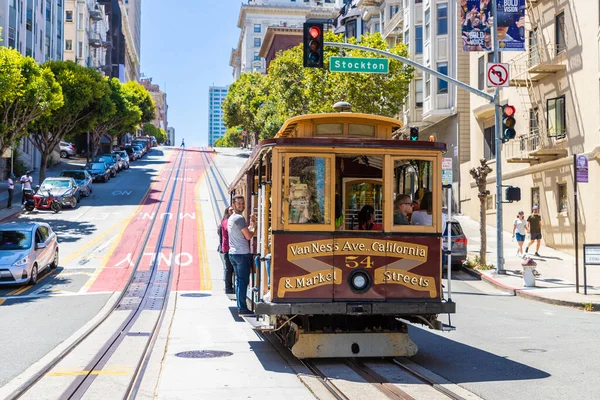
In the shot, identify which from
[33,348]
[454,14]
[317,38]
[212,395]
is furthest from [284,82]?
[212,395]

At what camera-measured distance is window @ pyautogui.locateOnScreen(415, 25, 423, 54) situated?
4706 centimetres

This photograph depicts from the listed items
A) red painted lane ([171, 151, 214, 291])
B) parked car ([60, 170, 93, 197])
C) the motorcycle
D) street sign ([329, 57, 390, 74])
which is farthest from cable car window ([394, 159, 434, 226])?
parked car ([60, 170, 93, 197])

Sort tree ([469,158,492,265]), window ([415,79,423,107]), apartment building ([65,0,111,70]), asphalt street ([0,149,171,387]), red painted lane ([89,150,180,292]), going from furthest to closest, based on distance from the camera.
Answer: apartment building ([65,0,111,70]) < window ([415,79,423,107]) < tree ([469,158,492,265]) < red painted lane ([89,150,180,292]) < asphalt street ([0,149,171,387])

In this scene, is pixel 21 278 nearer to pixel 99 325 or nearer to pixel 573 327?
pixel 99 325

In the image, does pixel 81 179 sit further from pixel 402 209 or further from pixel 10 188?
pixel 402 209

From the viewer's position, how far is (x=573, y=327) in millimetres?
13836

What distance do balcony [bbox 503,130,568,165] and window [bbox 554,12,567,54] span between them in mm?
3253

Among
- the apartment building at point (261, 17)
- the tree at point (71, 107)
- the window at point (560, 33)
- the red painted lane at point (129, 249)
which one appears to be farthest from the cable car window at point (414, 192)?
the apartment building at point (261, 17)

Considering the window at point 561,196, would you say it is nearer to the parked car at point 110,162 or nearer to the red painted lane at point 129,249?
the red painted lane at point 129,249

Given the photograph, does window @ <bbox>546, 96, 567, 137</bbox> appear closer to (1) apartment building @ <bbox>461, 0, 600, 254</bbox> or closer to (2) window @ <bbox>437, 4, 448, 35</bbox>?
(1) apartment building @ <bbox>461, 0, 600, 254</bbox>

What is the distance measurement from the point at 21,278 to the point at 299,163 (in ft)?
40.6

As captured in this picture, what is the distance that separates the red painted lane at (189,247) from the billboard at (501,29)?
11034 mm

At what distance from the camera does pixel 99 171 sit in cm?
5434

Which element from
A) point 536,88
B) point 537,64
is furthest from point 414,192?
point 536,88
